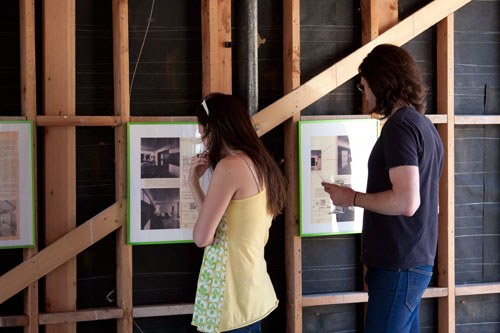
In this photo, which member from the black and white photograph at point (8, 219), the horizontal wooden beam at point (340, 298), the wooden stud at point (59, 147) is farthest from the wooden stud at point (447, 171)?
the black and white photograph at point (8, 219)

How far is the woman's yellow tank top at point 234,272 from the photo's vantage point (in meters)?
2.35

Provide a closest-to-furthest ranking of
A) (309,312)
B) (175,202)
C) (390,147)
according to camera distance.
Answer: (390,147)
(175,202)
(309,312)

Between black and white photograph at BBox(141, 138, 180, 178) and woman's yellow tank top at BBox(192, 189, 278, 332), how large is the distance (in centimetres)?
138

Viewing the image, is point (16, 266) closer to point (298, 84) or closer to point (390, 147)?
point (298, 84)

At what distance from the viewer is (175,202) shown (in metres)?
3.73

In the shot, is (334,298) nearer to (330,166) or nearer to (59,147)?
(330,166)

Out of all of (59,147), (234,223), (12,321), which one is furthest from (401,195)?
(12,321)

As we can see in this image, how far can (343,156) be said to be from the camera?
3.94 metres

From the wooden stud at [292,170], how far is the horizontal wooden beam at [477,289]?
1.18 meters

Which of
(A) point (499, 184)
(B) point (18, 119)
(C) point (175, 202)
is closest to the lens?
(B) point (18, 119)

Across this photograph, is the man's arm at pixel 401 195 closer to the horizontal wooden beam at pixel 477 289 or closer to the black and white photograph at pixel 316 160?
the black and white photograph at pixel 316 160

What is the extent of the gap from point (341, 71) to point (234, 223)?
1.83m

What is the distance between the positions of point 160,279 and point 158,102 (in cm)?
115

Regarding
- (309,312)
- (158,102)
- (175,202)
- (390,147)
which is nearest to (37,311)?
(175,202)
